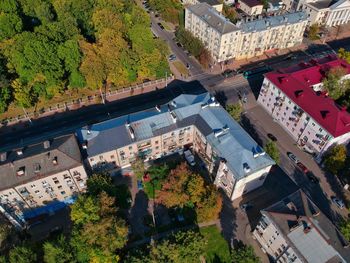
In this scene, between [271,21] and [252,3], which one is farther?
[252,3]

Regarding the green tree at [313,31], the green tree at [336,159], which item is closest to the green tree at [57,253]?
the green tree at [336,159]

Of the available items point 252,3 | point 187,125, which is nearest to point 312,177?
point 187,125

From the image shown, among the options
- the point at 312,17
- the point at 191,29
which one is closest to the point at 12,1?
the point at 191,29

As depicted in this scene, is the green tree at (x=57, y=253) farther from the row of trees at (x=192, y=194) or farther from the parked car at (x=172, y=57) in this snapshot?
the parked car at (x=172, y=57)

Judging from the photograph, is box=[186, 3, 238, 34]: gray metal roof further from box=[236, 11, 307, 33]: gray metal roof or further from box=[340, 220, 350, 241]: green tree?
box=[340, 220, 350, 241]: green tree

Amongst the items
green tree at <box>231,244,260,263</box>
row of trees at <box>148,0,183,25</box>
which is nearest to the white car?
green tree at <box>231,244,260,263</box>

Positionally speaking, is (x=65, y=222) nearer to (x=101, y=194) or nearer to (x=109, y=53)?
(x=101, y=194)

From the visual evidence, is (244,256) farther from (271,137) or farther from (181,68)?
(181,68)

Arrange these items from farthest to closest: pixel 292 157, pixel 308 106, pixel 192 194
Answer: pixel 292 157 → pixel 308 106 → pixel 192 194
